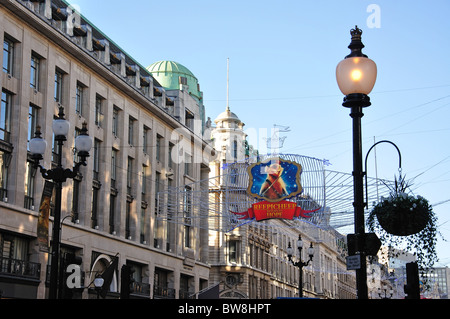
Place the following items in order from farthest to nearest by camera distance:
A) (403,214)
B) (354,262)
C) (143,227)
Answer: (143,227), (403,214), (354,262)

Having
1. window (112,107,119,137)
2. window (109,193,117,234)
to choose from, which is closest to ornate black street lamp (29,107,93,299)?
window (109,193,117,234)

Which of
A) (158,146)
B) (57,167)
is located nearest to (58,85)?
(158,146)

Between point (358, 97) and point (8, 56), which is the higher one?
point (8, 56)

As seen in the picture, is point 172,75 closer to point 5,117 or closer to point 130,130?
point 130,130

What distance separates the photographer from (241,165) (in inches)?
1268

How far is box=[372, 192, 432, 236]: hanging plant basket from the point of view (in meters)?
12.3

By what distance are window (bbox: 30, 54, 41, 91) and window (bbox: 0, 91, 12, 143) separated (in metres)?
2.77

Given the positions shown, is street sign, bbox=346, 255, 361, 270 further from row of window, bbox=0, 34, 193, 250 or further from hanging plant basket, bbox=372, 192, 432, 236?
row of window, bbox=0, 34, 193, 250

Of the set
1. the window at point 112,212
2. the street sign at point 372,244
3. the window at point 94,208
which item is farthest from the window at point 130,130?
the street sign at point 372,244

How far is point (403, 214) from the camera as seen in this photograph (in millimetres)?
12266

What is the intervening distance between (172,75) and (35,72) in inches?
1185
